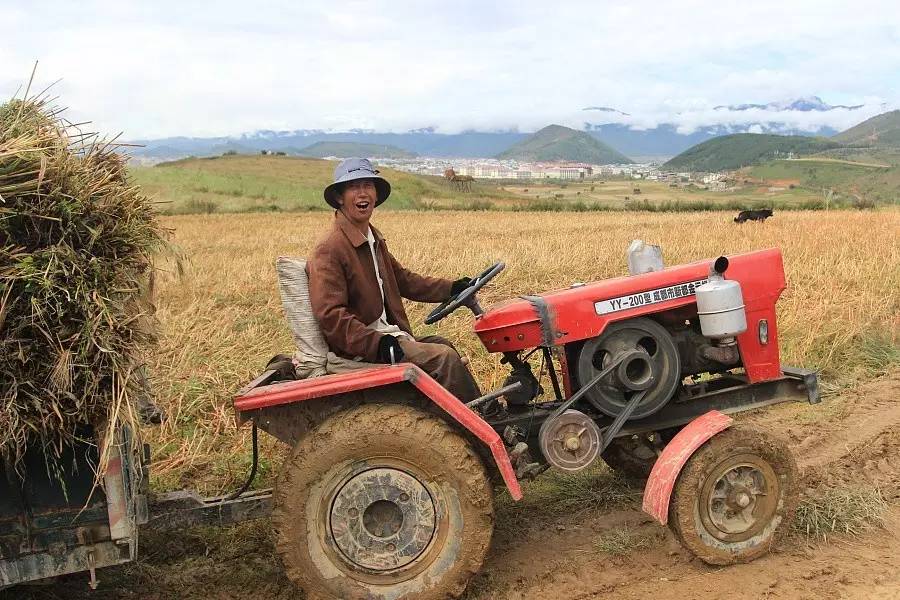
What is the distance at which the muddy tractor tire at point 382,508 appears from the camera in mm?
3242

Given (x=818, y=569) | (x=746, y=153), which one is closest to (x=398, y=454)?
(x=818, y=569)

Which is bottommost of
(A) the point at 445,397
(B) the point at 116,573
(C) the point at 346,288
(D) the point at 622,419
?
(B) the point at 116,573

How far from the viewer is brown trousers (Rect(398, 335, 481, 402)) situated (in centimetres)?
354

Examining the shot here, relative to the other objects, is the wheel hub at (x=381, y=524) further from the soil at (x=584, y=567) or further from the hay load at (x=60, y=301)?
the hay load at (x=60, y=301)

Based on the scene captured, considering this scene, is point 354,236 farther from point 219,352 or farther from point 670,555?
point 219,352

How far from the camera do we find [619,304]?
362 centimetres

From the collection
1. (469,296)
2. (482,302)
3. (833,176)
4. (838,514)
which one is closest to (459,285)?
(469,296)

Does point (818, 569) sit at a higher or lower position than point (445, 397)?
lower

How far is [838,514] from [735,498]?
32.0 inches

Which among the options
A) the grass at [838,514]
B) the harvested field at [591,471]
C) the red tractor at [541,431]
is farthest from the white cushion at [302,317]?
the grass at [838,514]

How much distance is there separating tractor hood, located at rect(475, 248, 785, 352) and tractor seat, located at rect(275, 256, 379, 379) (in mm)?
739

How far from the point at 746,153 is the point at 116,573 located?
449 feet

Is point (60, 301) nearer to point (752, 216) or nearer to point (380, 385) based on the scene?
point (380, 385)

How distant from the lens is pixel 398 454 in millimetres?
3279
